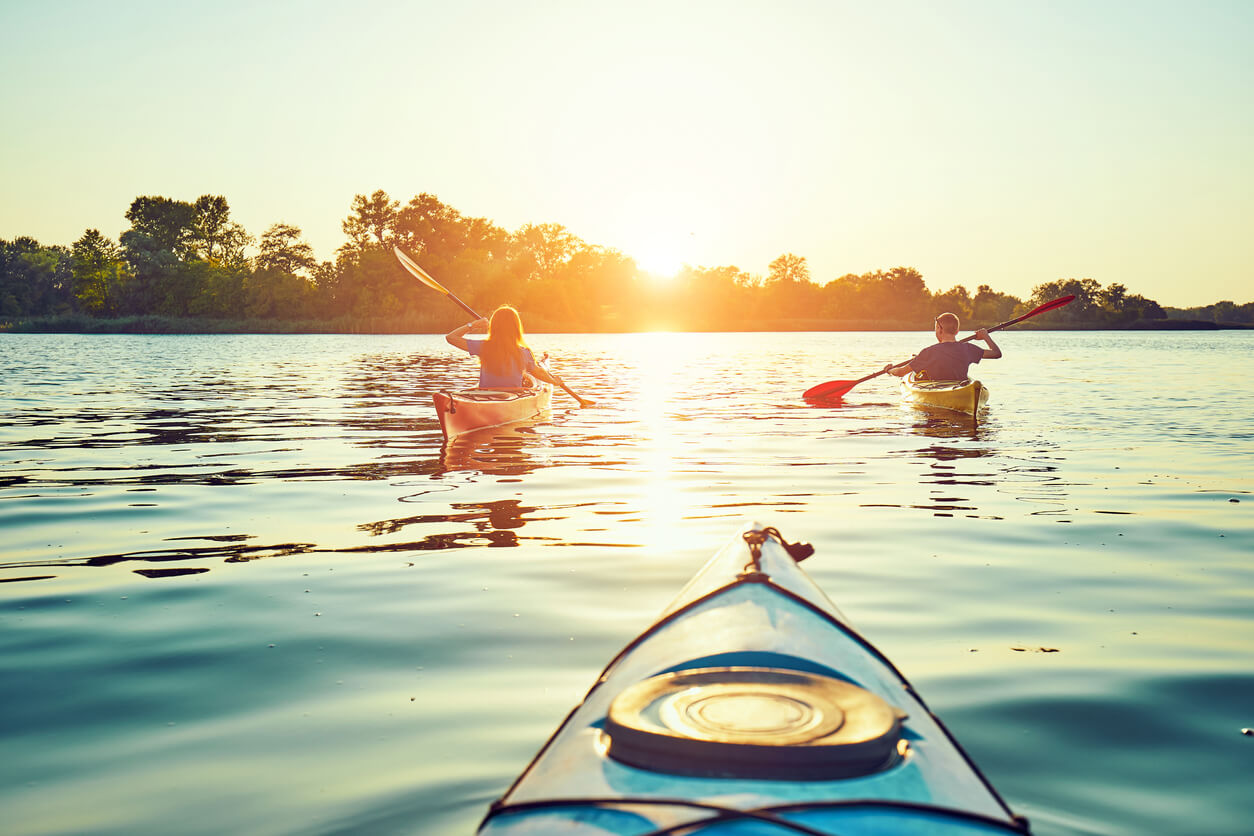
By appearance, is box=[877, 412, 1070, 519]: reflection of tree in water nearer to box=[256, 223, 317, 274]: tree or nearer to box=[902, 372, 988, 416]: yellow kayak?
box=[902, 372, 988, 416]: yellow kayak

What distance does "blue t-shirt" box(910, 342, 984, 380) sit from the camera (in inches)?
523

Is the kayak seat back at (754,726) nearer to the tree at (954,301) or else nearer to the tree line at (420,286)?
the tree line at (420,286)

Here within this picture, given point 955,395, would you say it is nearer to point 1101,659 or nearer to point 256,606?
point 1101,659

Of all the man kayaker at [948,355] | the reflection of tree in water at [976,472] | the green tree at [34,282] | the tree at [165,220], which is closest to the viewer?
the reflection of tree in water at [976,472]

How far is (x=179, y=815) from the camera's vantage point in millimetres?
2594

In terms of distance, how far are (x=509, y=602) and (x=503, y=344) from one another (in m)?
7.81

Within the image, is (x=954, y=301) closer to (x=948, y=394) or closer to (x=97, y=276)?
(x=97, y=276)

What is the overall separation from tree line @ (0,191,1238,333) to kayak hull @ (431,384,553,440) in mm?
69602

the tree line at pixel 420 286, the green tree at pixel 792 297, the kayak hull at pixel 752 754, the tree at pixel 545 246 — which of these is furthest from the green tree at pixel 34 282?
the kayak hull at pixel 752 754

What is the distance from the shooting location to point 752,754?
1746 mm

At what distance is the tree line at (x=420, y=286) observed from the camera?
278 ft

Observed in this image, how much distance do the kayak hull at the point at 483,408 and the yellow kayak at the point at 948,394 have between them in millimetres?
5615

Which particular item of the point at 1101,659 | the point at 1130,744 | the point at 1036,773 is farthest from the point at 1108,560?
the point at 1036,773

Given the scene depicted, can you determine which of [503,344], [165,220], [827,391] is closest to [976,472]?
[503,344]
